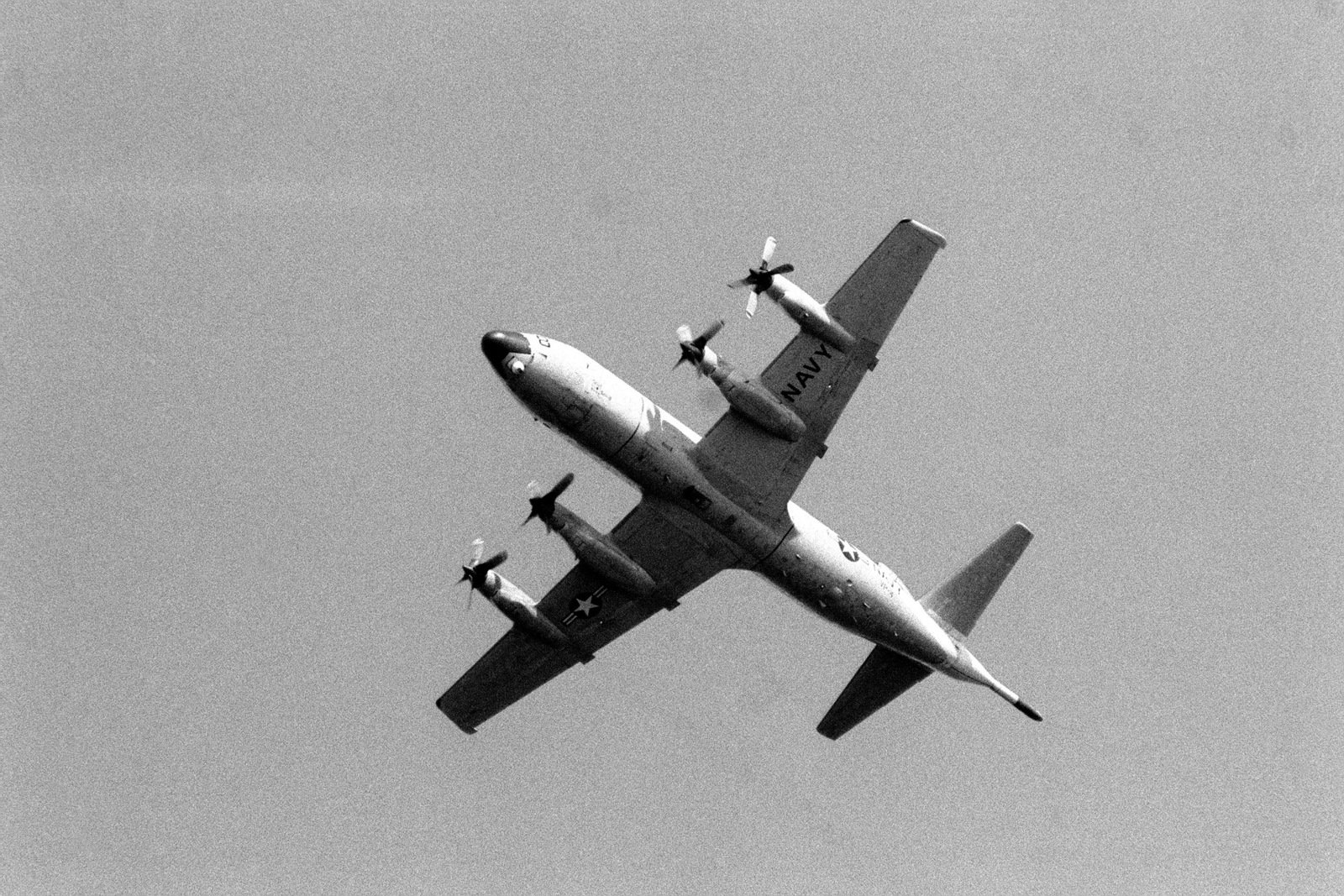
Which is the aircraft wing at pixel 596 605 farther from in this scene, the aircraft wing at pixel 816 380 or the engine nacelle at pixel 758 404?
the engine nacelle at pixel 758 404

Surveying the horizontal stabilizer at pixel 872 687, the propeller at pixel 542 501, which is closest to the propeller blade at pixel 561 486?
the propeller at pixel 542 501

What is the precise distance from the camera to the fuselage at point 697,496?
5434 centimetres

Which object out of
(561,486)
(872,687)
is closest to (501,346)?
(561,486)

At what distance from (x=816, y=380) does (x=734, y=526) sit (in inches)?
202

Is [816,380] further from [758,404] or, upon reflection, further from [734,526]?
[734,526]

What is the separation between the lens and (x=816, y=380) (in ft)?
186

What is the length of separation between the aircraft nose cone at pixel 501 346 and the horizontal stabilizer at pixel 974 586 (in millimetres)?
16974

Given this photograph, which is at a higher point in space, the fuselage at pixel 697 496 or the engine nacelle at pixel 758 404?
the engine nacelle at pixel 758 404

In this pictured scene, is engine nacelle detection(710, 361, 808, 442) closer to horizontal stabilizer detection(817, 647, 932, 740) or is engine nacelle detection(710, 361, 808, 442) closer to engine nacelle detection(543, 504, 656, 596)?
engine nacelle detection(543, 504, 656, 596)

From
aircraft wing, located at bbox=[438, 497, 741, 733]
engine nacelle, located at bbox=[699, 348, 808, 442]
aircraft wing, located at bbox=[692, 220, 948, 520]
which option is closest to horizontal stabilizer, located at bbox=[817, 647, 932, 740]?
aircraft wing, located at bbox=[438, 497, 741, 733]

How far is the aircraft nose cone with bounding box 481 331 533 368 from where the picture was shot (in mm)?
53656

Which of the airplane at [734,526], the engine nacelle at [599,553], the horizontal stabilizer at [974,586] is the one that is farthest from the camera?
the horizontal stabilizer at [974,586]

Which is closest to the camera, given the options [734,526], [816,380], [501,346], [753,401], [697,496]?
[501,346]

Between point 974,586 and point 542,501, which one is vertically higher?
point 974,586
